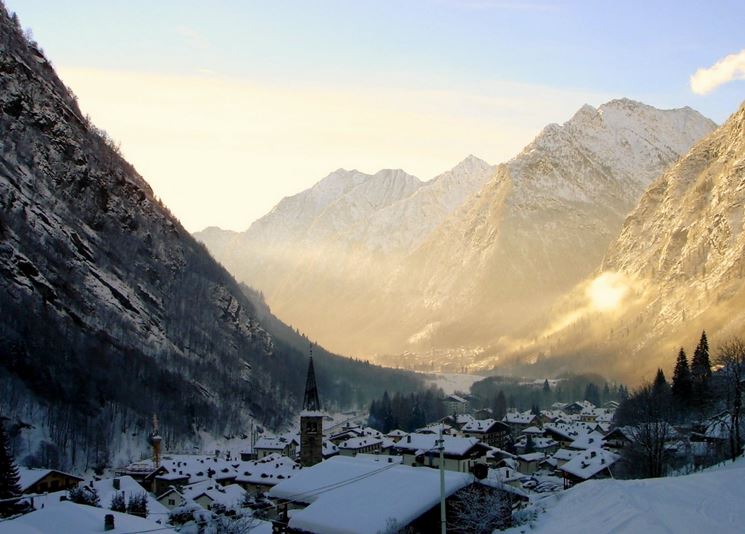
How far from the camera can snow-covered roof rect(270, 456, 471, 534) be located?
40.3 metres

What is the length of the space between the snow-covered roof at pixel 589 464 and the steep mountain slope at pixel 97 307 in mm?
54737

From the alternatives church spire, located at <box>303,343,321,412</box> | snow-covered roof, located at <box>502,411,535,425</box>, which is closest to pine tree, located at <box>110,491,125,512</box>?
church spire, located at <box>303,343,321,412</box>

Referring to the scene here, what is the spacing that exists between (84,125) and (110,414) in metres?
83.1

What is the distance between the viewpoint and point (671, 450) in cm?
6612

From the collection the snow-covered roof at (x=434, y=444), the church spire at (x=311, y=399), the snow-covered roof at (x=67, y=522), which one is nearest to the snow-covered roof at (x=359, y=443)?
the snow-covered roof at (x=434, y=444)

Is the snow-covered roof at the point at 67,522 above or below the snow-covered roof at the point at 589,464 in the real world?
above

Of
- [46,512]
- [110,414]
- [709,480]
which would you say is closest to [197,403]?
[110,414]

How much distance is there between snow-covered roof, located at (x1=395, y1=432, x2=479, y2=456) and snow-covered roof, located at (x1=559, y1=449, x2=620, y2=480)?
1054 cm

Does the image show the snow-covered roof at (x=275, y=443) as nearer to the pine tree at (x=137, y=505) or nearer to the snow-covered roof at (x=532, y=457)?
the snow-covered roof at (x=532, y=457)

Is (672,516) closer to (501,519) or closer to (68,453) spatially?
(501,519)

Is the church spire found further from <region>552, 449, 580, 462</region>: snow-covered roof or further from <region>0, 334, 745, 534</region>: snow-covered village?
<region>552, 449, 580, 462</region>: snow-covered roof

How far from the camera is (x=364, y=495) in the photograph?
43250 millimetres

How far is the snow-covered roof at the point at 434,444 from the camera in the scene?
83.8m

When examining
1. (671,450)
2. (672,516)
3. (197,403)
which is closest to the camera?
(672,516)
